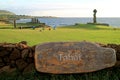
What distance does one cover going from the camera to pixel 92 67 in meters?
9.55

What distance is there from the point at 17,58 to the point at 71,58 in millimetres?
1496

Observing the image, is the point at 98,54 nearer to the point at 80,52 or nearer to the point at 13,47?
→ the point at 80,52

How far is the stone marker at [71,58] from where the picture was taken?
9.47m

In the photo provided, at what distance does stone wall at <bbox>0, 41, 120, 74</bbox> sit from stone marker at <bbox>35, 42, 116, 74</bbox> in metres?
0.31

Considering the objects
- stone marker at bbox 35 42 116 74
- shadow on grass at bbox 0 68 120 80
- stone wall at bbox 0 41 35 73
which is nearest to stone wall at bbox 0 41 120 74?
stone wall at bbox 0 41 35 73

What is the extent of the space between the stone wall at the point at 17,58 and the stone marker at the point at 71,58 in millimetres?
305

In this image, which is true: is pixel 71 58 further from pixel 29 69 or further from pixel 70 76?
pixel 29 69

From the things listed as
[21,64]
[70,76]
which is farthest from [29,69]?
[70,76]

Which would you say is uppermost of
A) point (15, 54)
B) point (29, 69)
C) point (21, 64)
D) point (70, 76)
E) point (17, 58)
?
point (15, 54)

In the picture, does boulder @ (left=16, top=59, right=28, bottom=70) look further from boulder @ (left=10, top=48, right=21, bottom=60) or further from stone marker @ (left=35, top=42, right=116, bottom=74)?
stone marker @ (left=35, top=42, right=116, bottom=74)

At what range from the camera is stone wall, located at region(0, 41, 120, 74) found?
9.73 meters

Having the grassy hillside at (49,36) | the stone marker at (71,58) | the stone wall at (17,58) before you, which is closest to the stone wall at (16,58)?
the stone wall at (17,58)

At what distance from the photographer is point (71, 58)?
9477 millimetres

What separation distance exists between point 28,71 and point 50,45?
0.89 metres
